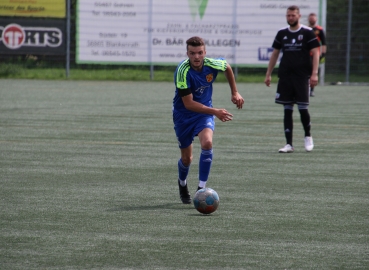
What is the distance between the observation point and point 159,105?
2052 cm

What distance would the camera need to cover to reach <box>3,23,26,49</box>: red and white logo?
31.3m

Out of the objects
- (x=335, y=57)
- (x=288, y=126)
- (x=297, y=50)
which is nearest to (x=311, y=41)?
(x=297, y=50)

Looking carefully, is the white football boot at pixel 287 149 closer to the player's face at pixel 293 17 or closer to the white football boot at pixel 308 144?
the white football boot at pixel 308 144

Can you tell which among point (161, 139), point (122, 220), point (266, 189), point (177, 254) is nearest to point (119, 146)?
point (161, 139)

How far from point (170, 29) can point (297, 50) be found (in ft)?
62.0

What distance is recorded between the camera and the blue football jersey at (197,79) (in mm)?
7816

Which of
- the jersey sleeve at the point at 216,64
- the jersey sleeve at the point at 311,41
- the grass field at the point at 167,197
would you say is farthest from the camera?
the jersey sleeve at the point at 311,41

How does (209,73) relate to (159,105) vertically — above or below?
above

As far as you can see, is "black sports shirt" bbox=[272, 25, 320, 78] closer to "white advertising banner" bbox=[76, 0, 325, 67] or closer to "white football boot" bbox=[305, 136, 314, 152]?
"white football boot" bbox=[305, 136, 314, 152]

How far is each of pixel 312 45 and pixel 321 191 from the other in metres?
4.33

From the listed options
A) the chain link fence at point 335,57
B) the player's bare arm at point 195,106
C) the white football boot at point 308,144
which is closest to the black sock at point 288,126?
the white football boot at point 308,144

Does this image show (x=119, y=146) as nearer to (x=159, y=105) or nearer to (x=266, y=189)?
(x=266, y=189)

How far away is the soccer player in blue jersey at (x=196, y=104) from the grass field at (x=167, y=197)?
363 mm

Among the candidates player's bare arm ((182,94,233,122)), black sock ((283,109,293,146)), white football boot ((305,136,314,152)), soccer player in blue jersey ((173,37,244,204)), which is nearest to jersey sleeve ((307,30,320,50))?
black sock ((283,109,293,146))
